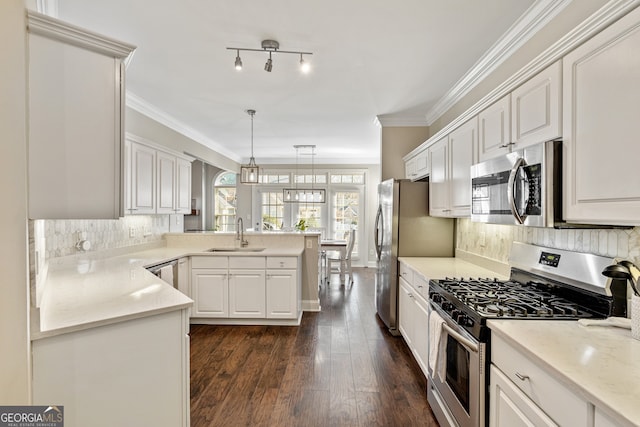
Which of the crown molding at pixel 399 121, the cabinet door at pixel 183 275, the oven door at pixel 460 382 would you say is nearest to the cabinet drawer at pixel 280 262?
the cabinet door at pixel 183 275

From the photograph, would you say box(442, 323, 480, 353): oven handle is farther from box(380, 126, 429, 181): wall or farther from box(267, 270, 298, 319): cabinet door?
box(380, 126, 429, 181): wall

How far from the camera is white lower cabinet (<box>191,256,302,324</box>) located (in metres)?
3.92

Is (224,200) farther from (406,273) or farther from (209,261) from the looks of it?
(406,273)

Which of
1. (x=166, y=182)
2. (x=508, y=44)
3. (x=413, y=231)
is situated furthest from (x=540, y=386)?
(x=166, y=182)

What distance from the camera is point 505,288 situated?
210cm

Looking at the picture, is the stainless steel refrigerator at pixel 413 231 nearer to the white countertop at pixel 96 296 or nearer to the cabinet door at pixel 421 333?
the cabinet door at pixel 421 333

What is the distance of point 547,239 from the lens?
6.85 feet

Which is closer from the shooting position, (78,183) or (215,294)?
(78,183)

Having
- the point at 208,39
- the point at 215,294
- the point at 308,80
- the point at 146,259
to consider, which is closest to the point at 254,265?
the point at 215,294

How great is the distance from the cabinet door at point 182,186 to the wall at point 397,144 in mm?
2809

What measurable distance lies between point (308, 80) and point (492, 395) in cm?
301

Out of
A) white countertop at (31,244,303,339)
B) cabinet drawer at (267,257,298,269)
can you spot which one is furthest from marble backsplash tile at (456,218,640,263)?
white countertop at (31,244,303,339)

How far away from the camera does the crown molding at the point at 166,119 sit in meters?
3.83

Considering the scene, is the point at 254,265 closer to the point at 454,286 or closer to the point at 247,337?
the point at 247,337
